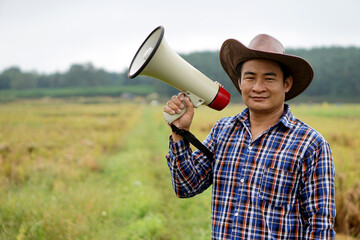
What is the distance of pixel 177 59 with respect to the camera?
78.0 inches

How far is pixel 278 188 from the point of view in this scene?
5.49ft

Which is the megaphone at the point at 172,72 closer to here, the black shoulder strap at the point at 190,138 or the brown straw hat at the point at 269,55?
the black shoulder strap at the point at 190,138

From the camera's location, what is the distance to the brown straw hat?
1732 mm

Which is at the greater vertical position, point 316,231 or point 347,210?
point 316,231

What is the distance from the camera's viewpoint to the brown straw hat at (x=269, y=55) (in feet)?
5.68

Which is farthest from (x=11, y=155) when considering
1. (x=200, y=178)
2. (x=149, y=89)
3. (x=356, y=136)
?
(x=149, y=89)

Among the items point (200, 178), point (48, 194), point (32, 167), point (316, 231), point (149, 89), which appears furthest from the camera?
point (149, 89)

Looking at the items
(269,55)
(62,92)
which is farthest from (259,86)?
(62,92)

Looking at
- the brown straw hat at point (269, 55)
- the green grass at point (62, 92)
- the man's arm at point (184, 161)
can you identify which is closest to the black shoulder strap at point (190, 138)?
the man's arm at point (184, 161)

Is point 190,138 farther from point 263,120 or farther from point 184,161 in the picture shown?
point 263,120

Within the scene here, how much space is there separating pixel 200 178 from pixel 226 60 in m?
0.85

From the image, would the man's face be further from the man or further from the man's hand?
the man's hand

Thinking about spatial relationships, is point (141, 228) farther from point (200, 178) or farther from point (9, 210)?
point (200, 178)

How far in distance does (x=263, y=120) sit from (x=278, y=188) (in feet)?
1.49
